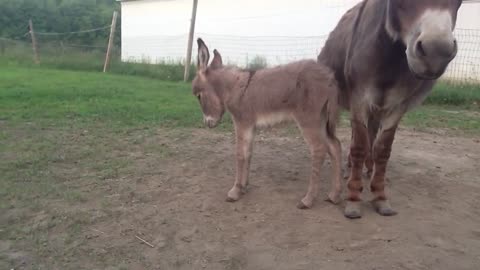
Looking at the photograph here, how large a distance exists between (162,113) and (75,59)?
13615 millimetres

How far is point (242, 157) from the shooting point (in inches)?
172

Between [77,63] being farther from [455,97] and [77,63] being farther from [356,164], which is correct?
[356,164]

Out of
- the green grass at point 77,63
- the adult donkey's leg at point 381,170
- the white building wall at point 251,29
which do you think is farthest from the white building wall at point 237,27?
the adult donkey's leg at point 381,170

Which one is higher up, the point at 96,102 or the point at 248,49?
the point at 248,49

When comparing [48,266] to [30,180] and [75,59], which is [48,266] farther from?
[75,59]

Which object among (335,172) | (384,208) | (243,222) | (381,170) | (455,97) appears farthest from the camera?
(455,97)

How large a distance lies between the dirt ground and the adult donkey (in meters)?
0.41

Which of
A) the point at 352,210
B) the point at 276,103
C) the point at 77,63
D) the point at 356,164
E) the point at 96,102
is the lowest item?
the point at 77,63

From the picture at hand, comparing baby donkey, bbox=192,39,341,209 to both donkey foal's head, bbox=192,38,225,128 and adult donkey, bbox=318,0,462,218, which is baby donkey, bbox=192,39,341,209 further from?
adult donkey, bbox=318,0,462,218

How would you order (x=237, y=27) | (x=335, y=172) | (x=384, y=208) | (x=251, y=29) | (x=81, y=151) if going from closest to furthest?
(x=384, y=208) < (x=335, y=172) < (x=81, y=151) < (x=251, y=29) < (x=237, y=27)

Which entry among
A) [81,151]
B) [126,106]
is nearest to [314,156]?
[81,151]

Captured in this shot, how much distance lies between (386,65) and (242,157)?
1.45m

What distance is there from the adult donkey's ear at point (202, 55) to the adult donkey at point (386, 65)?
1.17 m

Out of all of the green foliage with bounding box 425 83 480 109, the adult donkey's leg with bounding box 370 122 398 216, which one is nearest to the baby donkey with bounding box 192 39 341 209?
the adult donkey's leg with bounding box 370 122 398 216
